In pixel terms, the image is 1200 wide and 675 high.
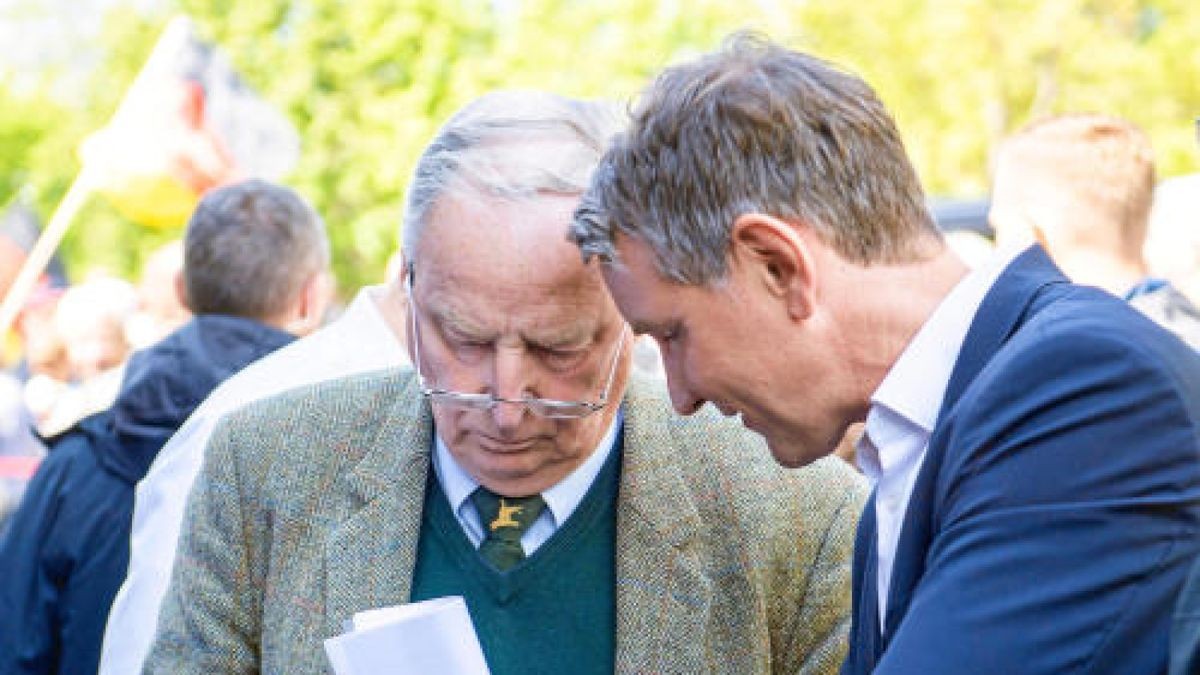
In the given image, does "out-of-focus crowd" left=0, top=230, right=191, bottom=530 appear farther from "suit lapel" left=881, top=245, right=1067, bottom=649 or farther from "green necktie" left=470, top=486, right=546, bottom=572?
"suit lapel" left=881, top=245, right=1067, bottom=649

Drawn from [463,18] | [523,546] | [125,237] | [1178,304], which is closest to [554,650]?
[523,546]

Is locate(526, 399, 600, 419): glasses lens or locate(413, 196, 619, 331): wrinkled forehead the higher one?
locate(413, 196, 619, 331): wrinkled forehead

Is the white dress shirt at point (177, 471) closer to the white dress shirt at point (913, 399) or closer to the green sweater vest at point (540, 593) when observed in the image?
the green sweater vest at point (540, 593)

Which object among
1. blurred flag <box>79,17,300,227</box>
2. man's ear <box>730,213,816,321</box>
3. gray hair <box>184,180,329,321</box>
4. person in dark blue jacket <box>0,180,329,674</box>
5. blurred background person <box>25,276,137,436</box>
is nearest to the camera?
man's ear <box>730,213,816,321</box>

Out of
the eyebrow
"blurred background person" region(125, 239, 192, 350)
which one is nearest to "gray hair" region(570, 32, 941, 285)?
the eyebrow

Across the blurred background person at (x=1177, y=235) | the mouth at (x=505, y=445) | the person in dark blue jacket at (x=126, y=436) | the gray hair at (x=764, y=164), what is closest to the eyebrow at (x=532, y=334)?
the mouth at (x=505, y=445)

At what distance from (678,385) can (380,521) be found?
659 millimetres

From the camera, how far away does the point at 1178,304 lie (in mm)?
3783

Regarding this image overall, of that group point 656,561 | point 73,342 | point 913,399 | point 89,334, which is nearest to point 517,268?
point 656,561

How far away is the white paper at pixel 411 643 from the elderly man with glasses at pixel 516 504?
0.84 ft

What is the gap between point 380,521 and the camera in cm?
270

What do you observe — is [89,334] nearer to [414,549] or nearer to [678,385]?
[414,549]

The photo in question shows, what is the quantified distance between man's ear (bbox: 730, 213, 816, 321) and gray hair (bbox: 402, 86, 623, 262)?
642 mm

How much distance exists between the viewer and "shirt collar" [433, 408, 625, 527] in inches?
109
